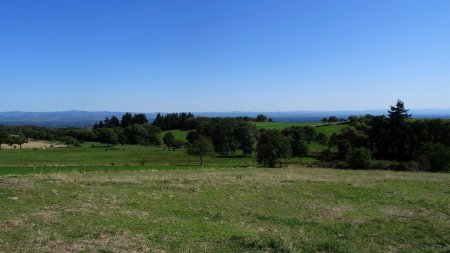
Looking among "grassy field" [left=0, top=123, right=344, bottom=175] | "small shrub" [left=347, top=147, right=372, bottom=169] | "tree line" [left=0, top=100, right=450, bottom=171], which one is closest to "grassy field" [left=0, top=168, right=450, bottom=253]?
→ "grassy field" [left=0, top=123, right=344, bottom=175]

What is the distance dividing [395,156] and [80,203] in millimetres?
83542

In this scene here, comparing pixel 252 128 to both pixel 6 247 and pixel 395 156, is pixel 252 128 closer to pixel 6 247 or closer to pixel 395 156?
pixel 395 156

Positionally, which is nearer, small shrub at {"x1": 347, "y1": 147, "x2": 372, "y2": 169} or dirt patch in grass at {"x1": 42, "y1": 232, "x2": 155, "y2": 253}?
dirt patch in grass at {"x1": 42, "y1": 232, "x2": 155, "y2": 253}

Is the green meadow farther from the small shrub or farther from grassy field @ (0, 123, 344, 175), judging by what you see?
the small shrub

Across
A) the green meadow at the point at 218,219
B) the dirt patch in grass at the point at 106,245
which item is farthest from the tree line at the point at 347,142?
the dirt patch in grass at the point at 106,245

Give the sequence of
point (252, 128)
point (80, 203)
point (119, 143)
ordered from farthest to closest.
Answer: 1. point (119, 143)
2. point (252, 128)
3. point (80, 203)

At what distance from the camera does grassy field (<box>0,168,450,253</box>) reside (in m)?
11.1

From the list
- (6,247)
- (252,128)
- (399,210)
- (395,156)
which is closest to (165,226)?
(6,247)

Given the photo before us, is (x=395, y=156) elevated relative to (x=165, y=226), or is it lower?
lower

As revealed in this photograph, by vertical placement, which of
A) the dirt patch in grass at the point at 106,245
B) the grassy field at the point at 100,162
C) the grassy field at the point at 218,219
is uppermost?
the dirt patch in grass at the point at 106,245

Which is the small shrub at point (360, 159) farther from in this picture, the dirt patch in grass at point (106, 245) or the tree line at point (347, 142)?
the dirt patch in grass at point (106, 245)

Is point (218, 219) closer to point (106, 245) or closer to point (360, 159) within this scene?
point (106, 245)

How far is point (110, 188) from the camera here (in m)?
22.1

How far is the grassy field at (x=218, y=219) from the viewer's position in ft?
36.5
